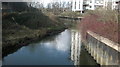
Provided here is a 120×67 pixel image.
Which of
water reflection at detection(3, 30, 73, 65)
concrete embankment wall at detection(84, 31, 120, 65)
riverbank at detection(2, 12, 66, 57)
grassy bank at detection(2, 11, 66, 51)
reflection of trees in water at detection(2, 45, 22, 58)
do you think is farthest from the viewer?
grassy bank at detection(2, 11, 66, 51)

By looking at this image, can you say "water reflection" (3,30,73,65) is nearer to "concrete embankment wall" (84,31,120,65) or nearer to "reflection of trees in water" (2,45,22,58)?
"reflection of trees in water" (2,45,22,58)

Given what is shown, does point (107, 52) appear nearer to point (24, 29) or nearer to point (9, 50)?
point (9, 50)

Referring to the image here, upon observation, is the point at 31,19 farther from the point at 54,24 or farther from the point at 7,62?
the point at 7,62

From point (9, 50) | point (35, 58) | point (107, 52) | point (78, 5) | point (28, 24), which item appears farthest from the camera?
point (78, 5)

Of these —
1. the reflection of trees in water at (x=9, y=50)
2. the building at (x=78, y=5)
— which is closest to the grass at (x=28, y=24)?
the reflection of trees in water at (x=9, y=50)

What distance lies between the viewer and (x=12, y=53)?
20031 millimetres

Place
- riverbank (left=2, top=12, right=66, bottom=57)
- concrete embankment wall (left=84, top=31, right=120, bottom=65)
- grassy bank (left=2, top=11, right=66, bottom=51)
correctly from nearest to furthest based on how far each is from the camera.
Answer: concrete embankment wall (left=84, top=31, right=120, bottom=65)
riverbank (left=2, top=12, right=66, bottom=57)
grassy bank (left=2, top=11, right=66, bottom=51)

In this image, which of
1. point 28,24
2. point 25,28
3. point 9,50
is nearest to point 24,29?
point 25,28

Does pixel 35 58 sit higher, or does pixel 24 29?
pixel 24 29

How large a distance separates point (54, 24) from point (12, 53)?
23.2 meters

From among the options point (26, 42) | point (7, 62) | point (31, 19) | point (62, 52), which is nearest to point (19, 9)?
point (31, 19)

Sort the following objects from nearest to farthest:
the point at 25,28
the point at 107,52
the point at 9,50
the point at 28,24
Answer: the point at 107,52 → the point at 9,50 → the point at 25,28 → the point at 28,24

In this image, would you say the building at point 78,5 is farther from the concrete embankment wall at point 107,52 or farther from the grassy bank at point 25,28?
the concrete embankment wall at point 107,52

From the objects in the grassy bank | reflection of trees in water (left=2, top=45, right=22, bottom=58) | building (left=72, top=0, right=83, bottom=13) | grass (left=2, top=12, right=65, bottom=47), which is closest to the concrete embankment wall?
reflection of trees in water (left=2, top=45, right=22, bottom=58)
